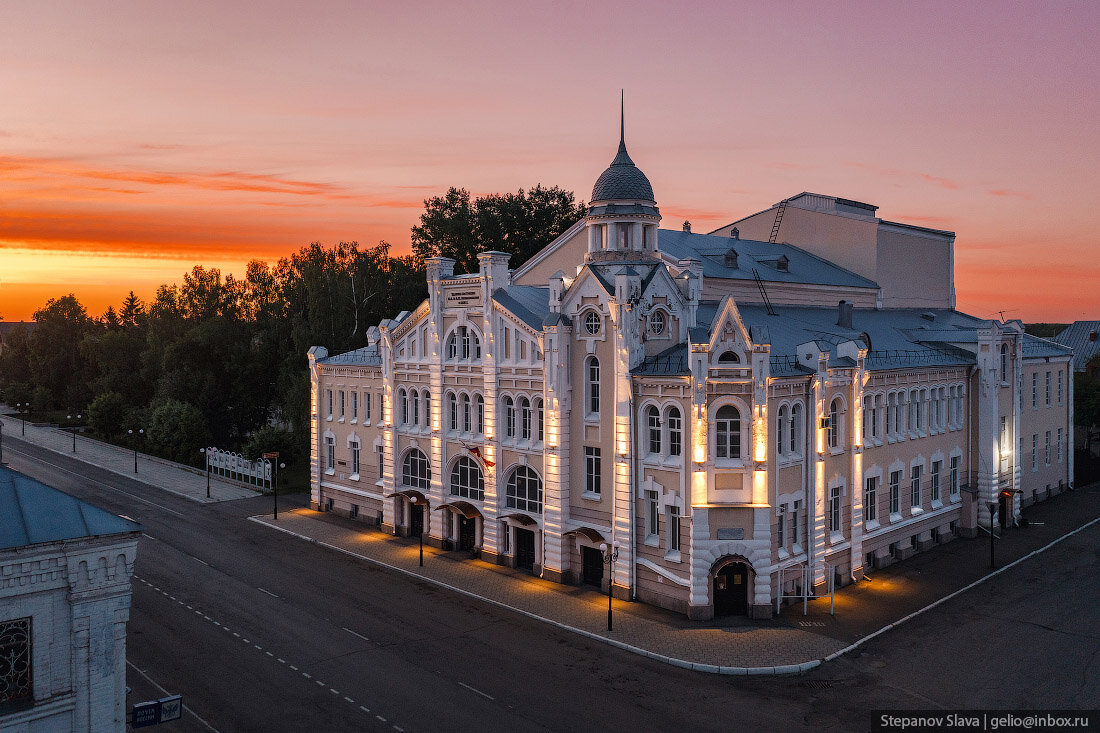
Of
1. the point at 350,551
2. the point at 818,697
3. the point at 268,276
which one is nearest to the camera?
the point at 818,697

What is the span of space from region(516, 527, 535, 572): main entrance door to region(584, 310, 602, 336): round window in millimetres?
10757

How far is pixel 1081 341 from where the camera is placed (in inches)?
3725

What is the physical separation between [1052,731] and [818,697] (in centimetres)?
656

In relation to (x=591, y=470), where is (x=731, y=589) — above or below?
below

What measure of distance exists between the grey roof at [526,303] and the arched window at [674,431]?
7.92 m

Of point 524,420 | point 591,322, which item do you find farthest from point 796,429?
point 524,420

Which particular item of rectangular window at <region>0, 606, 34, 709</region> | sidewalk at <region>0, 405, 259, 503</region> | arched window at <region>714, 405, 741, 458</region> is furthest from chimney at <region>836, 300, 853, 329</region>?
sidewalk at <region>0, 405, 259, 503</region>

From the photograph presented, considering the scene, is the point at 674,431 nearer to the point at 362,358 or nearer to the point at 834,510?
the point at 834,510

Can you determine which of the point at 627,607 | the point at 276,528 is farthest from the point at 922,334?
the point at 276,528

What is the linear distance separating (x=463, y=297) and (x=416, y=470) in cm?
1084

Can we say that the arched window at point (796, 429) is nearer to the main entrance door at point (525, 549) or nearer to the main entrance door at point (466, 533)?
the main entrance door at point (525, 549)

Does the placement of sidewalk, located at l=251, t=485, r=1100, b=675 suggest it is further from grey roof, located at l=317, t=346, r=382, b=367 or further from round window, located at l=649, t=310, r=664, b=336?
round window, located at l=649, t=310, r=664, b=336

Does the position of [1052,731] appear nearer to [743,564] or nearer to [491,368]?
[743,564]

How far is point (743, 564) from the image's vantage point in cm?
3272
